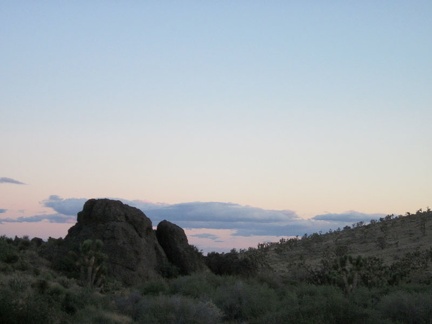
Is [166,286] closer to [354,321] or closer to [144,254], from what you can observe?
[144,254]

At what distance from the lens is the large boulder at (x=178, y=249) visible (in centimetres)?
4769

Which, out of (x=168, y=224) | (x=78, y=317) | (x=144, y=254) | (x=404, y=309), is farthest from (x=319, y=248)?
(x=78, y=317)

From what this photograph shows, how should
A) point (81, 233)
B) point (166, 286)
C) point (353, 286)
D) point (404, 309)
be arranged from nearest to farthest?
1. point (404, 309)
2. point (166, 286)
3. point (353, 286)
4. point (81, 233)

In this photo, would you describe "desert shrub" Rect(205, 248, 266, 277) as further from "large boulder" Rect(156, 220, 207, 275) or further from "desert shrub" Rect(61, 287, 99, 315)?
"desert shrub" Rect(61, 287, 99, 315)

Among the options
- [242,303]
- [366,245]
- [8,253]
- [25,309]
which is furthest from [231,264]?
[366,245]

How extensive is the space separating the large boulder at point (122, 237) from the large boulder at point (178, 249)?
1167mm

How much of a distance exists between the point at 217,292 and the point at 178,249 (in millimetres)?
15919

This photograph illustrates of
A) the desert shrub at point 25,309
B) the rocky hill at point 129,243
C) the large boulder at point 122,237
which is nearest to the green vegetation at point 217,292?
the desert shrub at point 25,309

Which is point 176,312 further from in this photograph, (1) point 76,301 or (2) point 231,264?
(2) point 231,264

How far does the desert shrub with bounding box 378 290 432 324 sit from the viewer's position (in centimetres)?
2698

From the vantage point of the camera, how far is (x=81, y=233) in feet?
150

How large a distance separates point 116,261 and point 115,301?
1426 centimetres

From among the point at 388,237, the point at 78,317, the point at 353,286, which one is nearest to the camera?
the point at 78,317

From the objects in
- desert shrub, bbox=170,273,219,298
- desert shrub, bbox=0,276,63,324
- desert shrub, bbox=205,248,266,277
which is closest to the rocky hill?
desert shrub, bbox=205,248,266,277
